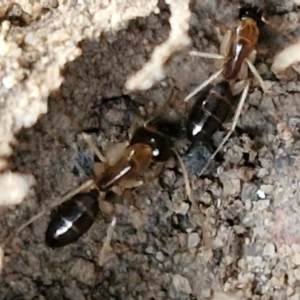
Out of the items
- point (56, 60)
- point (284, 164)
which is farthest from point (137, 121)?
point (284, 164)

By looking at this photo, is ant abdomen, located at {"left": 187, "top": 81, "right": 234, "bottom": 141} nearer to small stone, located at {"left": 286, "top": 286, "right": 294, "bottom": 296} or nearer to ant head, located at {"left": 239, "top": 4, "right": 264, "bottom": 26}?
ant head, located at {"left": 239, "top": 4, "right": 264, "bottom": 26}

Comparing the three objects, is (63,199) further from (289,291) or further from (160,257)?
(289,291)

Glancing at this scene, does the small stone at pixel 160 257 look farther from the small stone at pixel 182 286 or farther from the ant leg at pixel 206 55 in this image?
the ant leg at pixel 206 55

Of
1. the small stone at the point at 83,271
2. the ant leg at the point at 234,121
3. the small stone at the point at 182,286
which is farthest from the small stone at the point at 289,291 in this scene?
the small stone at the point at 83,271

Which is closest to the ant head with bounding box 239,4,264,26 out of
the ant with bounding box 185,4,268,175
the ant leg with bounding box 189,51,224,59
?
the ant with bounding box 185,4,268,175

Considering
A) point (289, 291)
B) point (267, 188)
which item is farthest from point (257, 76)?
point (289, 291)

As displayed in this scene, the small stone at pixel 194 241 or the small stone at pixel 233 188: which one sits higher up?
the small stone at pixel 233 188

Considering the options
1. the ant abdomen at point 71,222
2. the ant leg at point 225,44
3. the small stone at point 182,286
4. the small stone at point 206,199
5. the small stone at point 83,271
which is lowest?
the small stone at point 182,286
